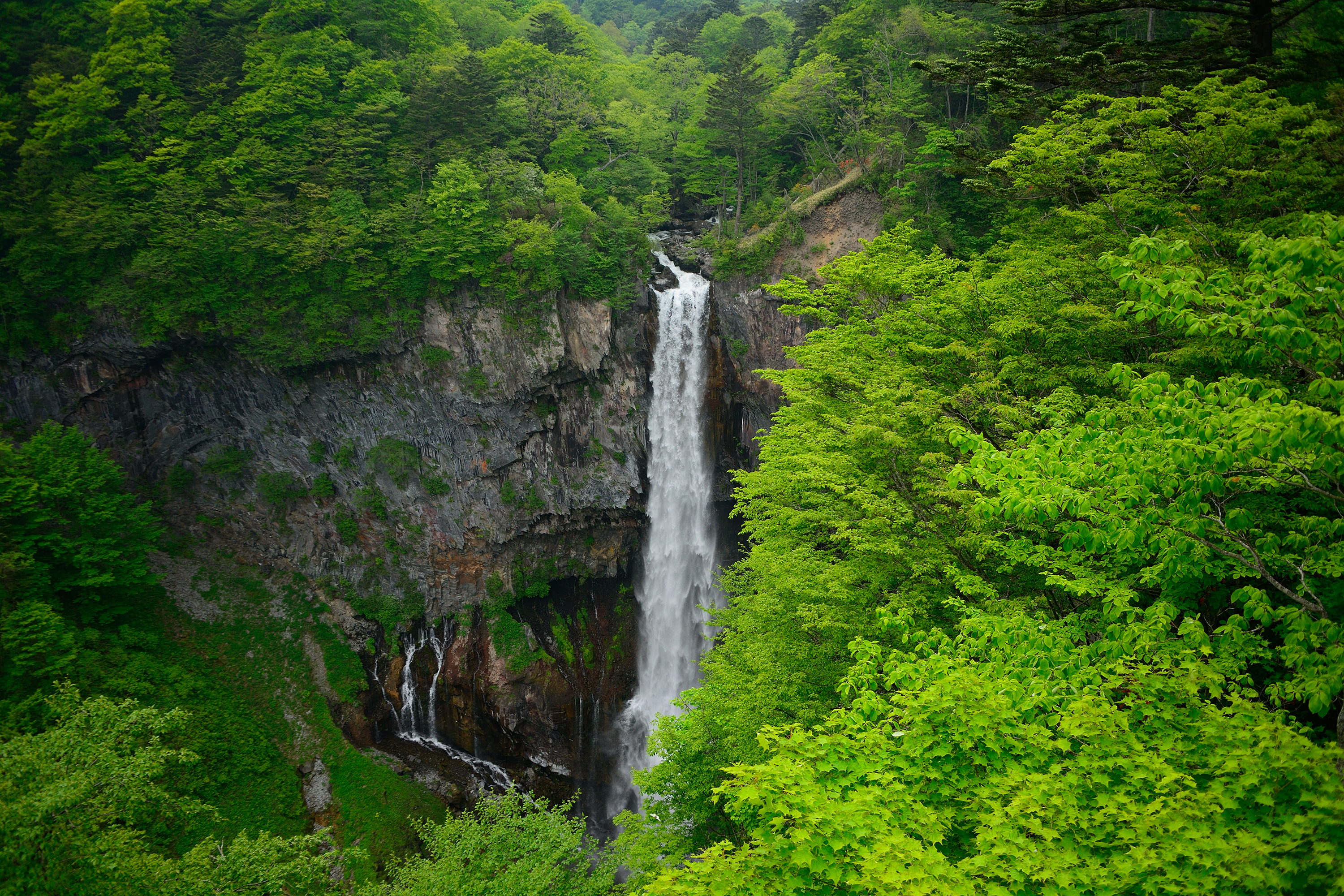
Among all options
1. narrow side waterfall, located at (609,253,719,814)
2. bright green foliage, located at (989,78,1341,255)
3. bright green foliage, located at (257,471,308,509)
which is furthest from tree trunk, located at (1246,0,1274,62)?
bright green foliage, located at (257,471,308,509)

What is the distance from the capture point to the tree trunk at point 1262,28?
9320 mm

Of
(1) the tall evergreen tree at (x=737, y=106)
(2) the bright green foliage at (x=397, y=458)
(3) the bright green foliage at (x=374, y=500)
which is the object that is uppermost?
(1) the tall evergreen tree at (x=737, y=106)

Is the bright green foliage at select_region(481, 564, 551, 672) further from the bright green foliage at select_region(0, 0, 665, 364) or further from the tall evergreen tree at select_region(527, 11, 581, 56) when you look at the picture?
the tall evergreen tree at select_region(527, 11, 581, 56)

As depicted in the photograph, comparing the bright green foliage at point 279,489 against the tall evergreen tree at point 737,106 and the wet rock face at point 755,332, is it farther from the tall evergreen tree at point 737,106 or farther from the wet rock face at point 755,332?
the tall evergreen tree at point 737,106

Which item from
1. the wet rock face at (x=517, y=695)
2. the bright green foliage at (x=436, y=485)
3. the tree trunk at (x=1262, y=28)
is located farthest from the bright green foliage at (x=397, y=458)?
the tree trunk at (x=1262, y=28)

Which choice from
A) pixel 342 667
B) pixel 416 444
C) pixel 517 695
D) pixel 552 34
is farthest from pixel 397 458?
pixel 552 34

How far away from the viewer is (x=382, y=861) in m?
20.2

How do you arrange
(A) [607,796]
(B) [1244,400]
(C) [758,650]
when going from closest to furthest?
(B) [1244,400] → (C) [758,650] → (A) [607,796]

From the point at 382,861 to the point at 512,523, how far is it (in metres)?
12.2

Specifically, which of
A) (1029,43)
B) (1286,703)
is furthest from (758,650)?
(1029,43)

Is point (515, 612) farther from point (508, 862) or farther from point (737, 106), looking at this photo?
point (737, 106)

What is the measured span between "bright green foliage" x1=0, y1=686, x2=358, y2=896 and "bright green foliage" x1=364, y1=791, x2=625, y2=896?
198 cm

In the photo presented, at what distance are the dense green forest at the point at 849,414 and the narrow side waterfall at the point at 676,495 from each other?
2338mm

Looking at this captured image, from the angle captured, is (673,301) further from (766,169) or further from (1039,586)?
(1039,586)
